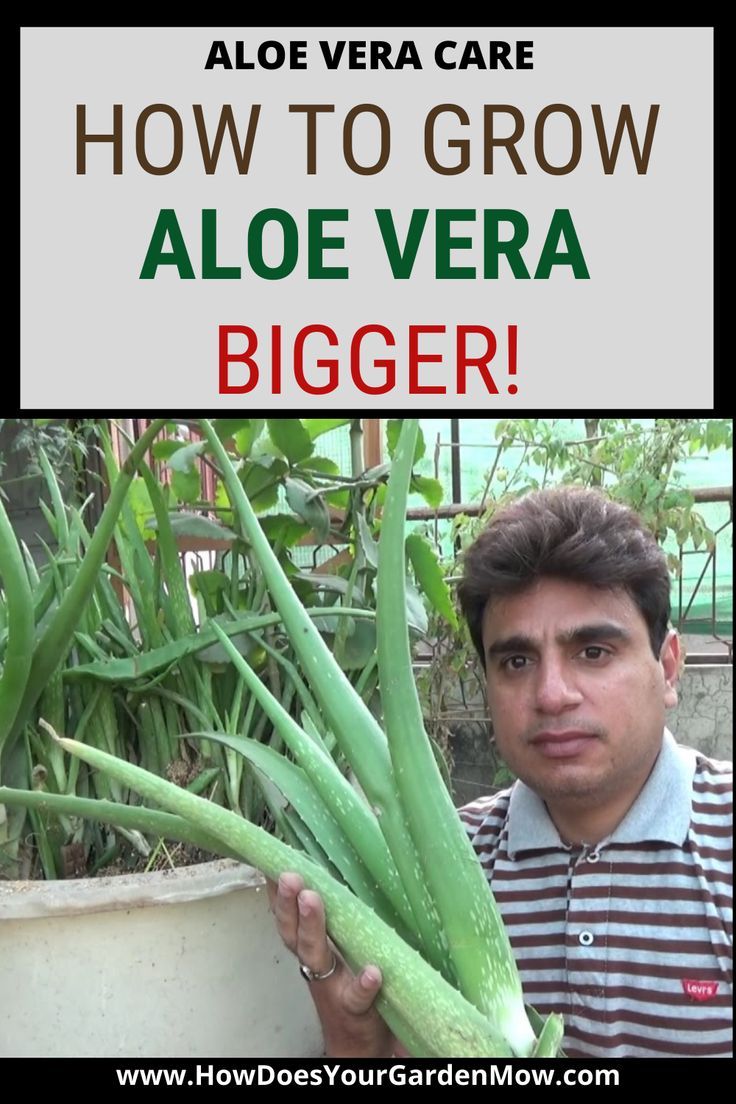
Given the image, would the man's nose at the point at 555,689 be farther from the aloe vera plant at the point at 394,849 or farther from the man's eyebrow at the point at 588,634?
the aloe vera plant at the point at 394,849

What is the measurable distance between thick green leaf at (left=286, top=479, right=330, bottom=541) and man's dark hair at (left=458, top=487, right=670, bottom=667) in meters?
0.27

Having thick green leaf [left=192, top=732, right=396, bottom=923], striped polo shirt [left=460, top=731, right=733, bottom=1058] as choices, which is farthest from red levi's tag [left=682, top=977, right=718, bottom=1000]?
thick green leaf [left=192, top=732, right=396, bottom=923]

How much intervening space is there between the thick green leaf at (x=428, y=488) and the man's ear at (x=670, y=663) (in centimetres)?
42

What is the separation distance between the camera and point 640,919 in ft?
1.83

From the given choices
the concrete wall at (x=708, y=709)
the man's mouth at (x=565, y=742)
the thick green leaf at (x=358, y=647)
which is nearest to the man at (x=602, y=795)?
Result: the man's mouth at (x=565, y=742)

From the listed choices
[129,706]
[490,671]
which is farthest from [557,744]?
[129,706]

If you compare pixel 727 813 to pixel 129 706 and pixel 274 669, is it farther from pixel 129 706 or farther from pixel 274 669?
pixel 129 706

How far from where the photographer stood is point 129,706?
32.2 inches

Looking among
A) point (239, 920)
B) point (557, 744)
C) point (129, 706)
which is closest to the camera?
point (557, 744)

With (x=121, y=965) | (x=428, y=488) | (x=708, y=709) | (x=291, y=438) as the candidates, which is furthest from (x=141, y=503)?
(x=708, y=709)

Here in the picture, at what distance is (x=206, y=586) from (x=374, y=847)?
45 centimetres

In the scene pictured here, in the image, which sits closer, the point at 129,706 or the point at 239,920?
the point at 239,920

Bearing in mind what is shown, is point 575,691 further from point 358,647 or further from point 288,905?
point 358,647

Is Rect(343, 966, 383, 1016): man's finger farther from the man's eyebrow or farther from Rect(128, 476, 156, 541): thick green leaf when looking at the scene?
Rect(128, 476, 156, 541): thick green leaf
